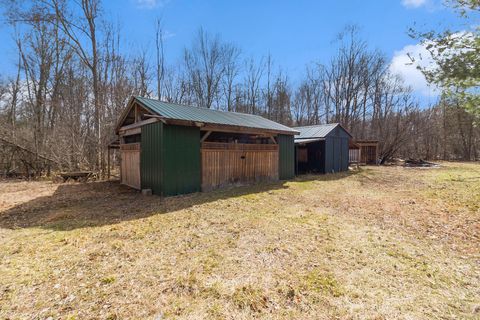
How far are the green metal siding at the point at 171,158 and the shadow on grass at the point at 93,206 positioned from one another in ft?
1.37

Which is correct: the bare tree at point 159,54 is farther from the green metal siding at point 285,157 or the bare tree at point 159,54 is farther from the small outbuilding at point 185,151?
the green metal siding at point 285,157

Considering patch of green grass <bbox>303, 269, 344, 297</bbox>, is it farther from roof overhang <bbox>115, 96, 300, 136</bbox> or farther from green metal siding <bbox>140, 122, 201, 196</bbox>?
roof overhang <bbox>115, 96, 300, 136</bbox>

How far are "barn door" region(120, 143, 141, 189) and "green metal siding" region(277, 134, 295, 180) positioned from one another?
254 inches

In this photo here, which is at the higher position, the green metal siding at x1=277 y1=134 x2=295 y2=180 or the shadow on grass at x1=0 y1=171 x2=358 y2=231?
the green metal siding at x1=277 y1=134 x2=295 y2=180

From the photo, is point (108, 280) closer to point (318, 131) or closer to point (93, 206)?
point (93, 206)

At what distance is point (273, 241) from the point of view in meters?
3.92

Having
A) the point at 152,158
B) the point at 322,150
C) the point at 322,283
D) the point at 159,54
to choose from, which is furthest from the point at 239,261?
the point at 159,54

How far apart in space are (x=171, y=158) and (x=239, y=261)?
4.79m

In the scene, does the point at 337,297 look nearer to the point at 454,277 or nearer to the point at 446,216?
the point at 454,277

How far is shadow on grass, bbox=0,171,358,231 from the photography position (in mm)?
4949

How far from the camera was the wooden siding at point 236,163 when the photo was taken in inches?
324

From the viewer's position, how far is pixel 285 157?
11.3 metres

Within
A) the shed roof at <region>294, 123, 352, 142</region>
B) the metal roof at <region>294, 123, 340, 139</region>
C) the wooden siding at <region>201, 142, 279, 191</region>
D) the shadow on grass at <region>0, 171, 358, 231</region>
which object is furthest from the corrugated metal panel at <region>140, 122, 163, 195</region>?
the metal roof at <region>294, 123, 340, 139</region>

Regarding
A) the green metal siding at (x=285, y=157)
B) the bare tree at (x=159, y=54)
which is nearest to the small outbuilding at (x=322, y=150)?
the green metal siding at (x=285, y=157)
